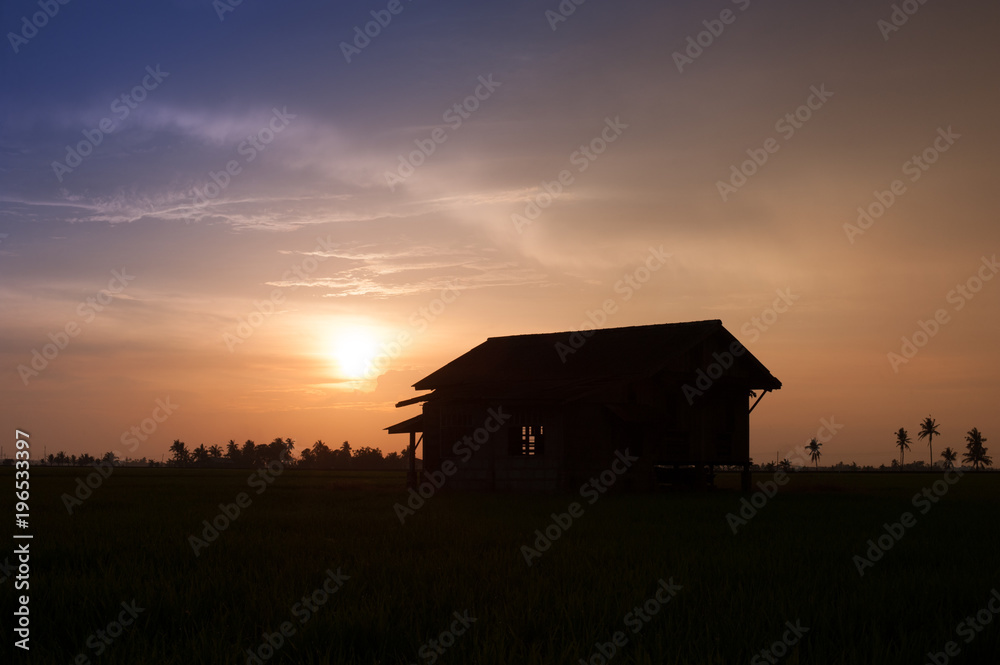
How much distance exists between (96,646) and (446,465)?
2823cm

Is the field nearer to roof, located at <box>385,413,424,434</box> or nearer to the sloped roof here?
the sloped roof

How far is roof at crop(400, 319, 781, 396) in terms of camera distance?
1363 inches

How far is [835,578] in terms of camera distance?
413 inches

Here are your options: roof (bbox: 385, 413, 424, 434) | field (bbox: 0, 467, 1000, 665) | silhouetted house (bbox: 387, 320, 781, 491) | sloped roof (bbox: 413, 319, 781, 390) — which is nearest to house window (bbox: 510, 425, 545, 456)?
silhouetted house (bbox: 387, 320, 781, 491)

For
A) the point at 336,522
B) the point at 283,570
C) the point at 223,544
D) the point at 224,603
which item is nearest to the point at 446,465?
the point at 336,522

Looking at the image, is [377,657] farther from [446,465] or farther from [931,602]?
[446,465]

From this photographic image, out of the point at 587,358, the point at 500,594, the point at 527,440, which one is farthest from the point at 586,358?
the point at 500,594

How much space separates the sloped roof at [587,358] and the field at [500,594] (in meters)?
17.4

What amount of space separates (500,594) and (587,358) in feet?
91.6

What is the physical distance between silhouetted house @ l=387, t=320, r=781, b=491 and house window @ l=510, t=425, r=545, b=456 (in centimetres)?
4

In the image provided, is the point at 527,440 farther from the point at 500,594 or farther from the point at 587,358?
the point at 500,594

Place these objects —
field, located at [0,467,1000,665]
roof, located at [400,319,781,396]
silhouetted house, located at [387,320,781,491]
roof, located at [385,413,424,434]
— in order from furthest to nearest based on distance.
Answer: roof, located at [385,413,424,434] → roof, located at [400,319,781,396] → silhouetted house, located at [387,320,781,491] → field, located at [0,467,1000,665]

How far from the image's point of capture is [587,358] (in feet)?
121

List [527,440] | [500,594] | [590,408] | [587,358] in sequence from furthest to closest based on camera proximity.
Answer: [587,358]
[527,440]
[590,408]
[500,594]
